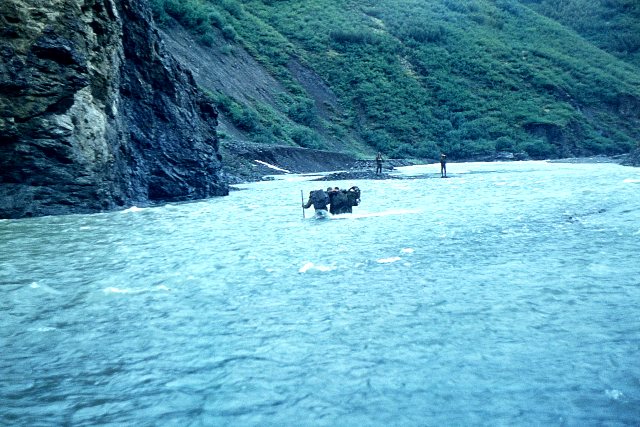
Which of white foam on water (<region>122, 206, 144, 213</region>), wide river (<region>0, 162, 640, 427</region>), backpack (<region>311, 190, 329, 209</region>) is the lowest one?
wide river (<region>0, 162, 640, 427</region>)

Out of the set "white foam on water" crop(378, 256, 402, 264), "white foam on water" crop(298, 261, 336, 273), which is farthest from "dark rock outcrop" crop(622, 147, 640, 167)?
"white foam on water" crop(298, 261, 336, 273)

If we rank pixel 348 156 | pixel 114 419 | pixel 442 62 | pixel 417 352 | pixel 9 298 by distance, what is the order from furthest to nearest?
pixel 442 62 < pixel 348 156 < pixel 9 298 < pixel 417 352 < pixel 114 419

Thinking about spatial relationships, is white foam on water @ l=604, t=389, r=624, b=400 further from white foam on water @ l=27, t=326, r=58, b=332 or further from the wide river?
white foam on water @ l=27, t=326, r=58, b=332

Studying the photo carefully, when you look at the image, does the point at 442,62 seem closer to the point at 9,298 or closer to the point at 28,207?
the point at 28,207

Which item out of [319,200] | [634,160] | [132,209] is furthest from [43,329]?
[634,160]

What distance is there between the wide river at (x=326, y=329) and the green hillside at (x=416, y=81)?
4922 cm

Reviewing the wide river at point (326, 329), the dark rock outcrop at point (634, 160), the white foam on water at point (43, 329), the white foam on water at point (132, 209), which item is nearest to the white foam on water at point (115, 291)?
the wide river at point (326, 329)

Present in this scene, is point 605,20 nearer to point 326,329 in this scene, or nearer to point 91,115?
point 91,115

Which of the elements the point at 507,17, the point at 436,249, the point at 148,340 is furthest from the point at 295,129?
the point at 507,17

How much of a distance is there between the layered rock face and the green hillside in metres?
30.6

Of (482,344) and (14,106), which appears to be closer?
(482,344)

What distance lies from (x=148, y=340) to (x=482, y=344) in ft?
12.5

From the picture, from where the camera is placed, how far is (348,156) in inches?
2549

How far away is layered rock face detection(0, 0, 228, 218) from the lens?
19.8 m
